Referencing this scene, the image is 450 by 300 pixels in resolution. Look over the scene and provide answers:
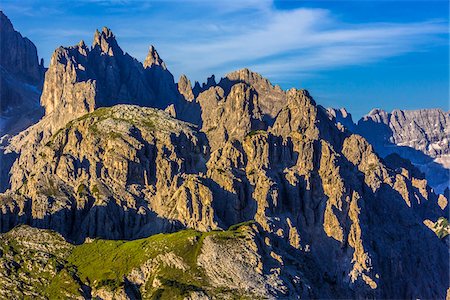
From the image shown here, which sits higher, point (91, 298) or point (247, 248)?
point (247, 248)

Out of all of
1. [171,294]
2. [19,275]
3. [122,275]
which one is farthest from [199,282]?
[19,275]

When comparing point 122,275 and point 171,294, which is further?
point 122,275

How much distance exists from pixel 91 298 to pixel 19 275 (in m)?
22.9

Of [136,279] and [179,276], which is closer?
[179,276]

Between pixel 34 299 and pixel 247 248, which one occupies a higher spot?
pixel 247 248

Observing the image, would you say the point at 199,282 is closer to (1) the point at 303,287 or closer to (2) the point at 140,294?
(2) the point at 140,294

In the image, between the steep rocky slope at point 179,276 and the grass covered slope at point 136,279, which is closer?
the steep rocky slope at point 179,276

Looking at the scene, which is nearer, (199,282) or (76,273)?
(199,282)

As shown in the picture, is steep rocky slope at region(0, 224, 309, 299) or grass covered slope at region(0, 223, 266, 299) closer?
steep rocky slope at region(0, 224, 309, 299)

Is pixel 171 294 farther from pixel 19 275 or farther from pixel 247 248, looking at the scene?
pixel 19 275

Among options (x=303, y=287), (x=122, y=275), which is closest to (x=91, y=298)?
(x=122, y=275)

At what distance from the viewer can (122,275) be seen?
7628 inches

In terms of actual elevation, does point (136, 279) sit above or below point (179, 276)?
below

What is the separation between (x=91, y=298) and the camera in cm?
18700
